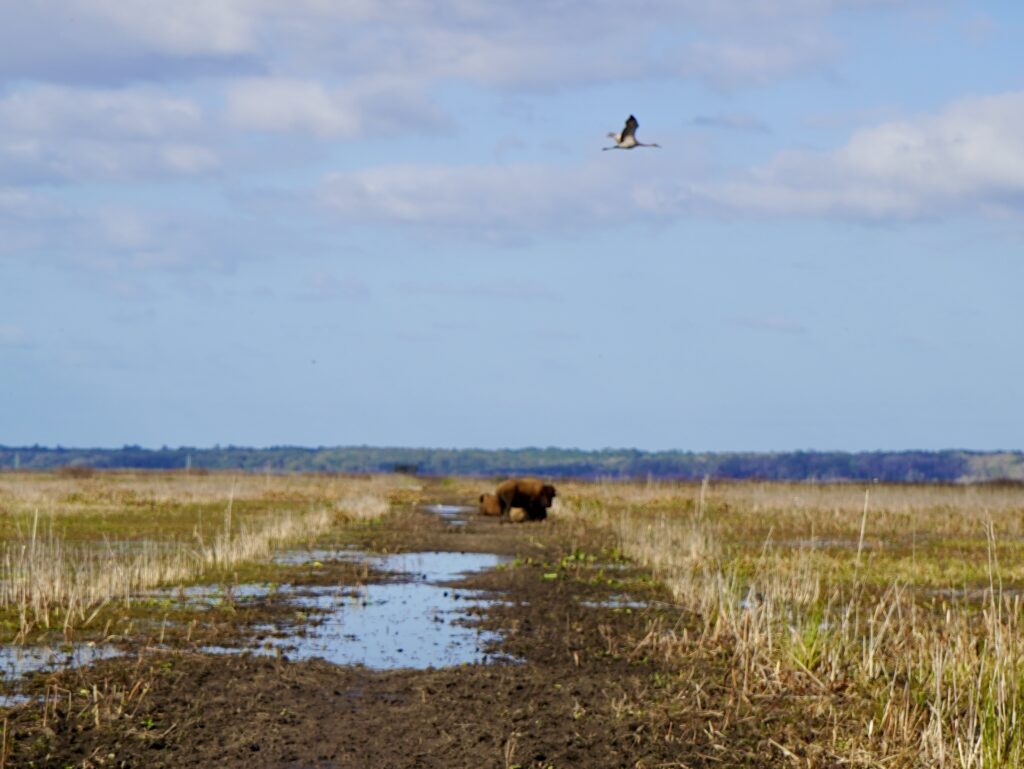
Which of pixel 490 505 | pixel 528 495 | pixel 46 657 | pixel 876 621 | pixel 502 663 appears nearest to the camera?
pixel 46 657

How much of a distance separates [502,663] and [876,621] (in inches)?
178

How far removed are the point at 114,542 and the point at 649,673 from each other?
17915 millimetres

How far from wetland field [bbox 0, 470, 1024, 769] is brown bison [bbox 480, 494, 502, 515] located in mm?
16095

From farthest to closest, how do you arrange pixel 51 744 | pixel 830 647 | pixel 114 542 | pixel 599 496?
pixel 599 496, pixel 114 542, pixel 830 647, pixel 51 744

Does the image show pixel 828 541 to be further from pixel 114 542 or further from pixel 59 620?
pixel 59 620

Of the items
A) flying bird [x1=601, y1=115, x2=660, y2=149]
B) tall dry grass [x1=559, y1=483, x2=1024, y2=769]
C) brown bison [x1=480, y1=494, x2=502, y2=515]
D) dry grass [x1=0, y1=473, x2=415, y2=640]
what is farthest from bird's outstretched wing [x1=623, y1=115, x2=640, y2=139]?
brown bison [x1=480, y1=494, x2=502, y2=515]

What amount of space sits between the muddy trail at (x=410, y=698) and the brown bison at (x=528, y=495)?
20.8m

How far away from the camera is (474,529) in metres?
36.6

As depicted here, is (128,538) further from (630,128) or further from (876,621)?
(876,621)

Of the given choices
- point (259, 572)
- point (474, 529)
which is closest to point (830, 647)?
point (259, 572)

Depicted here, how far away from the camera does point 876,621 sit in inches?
582

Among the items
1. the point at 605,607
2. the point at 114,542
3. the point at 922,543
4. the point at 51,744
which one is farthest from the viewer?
the point at 922,543

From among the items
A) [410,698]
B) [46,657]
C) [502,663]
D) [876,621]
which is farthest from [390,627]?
[876,621]

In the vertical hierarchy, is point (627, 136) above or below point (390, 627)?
above
